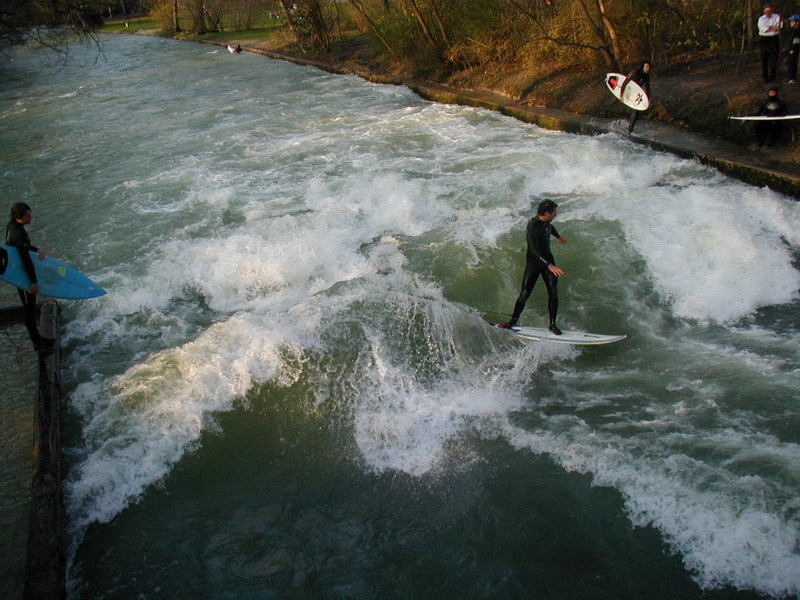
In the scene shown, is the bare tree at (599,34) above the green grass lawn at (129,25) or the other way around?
the other way around

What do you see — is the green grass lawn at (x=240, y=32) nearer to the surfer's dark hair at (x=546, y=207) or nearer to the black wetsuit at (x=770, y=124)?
the black wetsuit at (x=770, y=124)

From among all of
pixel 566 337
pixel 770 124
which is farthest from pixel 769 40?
pixel 566 337

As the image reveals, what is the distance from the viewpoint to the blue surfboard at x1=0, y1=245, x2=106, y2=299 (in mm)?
6824

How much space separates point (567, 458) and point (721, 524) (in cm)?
135

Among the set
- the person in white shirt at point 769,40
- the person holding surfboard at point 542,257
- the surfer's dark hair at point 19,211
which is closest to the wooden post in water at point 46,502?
the surfer's dark hair at point 19,211

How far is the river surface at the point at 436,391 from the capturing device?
196 inches

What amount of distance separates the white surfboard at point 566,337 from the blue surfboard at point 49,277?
5547mm

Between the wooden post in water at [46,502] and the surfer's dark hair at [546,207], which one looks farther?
the surfer's dark hair at [546,207]

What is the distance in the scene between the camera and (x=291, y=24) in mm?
29562

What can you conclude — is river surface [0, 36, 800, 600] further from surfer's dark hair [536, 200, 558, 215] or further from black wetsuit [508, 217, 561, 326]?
surfer's dark hair [536, 200, 558, 215]

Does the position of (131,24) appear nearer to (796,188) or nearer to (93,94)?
(93,94)

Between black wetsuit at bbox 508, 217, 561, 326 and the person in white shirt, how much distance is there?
322 inches

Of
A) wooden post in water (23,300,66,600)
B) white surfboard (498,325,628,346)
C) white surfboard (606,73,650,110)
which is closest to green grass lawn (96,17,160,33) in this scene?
white surfboard (606,73,650,110)

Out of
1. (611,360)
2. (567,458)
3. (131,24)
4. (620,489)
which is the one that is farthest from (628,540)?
(131,24)
